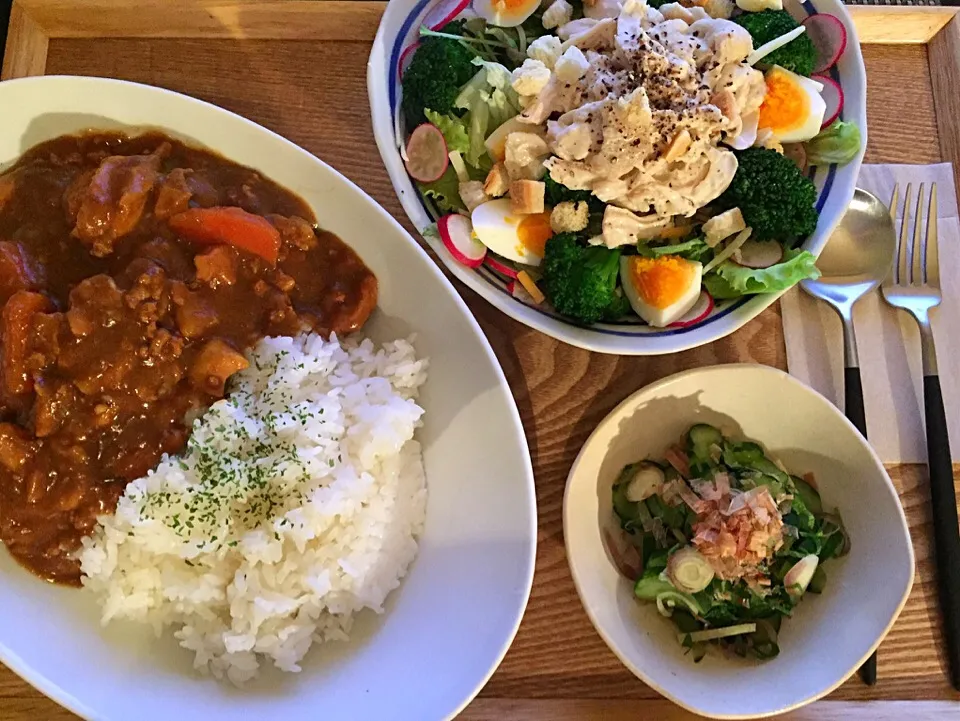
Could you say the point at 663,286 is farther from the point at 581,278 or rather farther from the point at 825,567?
the point at 825,567

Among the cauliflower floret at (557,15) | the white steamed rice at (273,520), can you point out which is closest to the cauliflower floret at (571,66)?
the cauliflower floret at (557,15)

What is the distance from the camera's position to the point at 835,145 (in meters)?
2.30

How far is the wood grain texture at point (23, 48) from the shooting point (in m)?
2.63

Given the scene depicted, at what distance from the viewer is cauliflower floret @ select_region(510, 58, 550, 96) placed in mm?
2195

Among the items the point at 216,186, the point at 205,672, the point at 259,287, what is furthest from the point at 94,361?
the point at 205,672

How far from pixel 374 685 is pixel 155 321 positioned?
1.14 metres

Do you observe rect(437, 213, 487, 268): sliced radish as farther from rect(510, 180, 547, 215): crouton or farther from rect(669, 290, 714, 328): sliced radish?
rect(669, 290, 714, 328): sliced radish

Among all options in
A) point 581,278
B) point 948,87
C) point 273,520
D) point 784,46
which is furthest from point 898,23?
point 273,520

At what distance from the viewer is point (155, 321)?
2.04 metres

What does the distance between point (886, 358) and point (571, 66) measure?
1378 millimetres

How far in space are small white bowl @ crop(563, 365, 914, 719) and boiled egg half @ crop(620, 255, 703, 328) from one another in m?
0.20

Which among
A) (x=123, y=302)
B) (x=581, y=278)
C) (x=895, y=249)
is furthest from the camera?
(x=895, y=249)

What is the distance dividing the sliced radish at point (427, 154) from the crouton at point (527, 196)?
25 centimetres

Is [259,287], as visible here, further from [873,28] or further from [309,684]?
[873,28]
